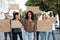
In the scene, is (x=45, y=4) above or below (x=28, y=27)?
above

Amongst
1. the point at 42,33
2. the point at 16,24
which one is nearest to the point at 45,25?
the point at 42,33

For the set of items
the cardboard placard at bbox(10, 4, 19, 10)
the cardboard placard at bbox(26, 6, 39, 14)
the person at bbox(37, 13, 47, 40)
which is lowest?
the person at bbox(37, 13, 47, 40)

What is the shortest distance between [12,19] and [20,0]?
0.19 m

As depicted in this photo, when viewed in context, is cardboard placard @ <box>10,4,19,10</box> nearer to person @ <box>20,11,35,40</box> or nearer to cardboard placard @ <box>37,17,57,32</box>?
person @ <box>20,11,35,40</box>

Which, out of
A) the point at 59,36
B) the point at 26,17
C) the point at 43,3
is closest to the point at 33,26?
the point at 26,17

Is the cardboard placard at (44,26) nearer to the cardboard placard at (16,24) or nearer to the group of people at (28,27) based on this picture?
the group of people at (28,27)

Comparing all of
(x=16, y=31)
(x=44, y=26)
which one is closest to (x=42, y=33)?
(x=44, y=26)

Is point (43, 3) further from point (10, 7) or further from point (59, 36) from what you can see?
point (59, 36)

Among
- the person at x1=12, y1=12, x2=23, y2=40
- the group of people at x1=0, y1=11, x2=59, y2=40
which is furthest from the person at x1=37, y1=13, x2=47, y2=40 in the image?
the person at x1=12, y1=12, x2=23, y2=40

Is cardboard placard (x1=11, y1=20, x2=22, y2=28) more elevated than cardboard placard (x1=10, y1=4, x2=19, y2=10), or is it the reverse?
cardboard placard (x1=10, y1=4, x2=19, y2=10)

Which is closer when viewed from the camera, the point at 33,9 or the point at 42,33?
the point at 33,9

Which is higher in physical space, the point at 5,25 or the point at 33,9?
the point at 33,9

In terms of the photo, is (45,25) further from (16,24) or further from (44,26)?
(16,24)

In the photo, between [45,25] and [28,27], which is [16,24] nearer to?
[28,27]
